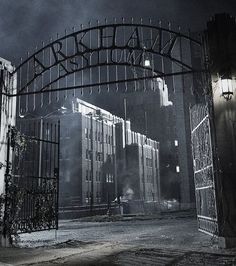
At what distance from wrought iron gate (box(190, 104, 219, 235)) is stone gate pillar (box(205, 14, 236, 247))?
166 centimetres

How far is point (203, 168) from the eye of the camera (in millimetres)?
12453

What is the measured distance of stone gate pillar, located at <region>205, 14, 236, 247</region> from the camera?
912 cm

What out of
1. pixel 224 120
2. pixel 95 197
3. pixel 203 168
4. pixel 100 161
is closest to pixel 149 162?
pixel 100 161

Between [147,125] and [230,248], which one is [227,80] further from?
[147,125]

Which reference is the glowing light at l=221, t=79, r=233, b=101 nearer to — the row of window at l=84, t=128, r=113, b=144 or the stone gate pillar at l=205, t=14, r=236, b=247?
the stone gate pillar at l=205, t=14, r=236, b=247

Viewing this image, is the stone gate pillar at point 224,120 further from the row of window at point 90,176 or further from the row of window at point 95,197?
the row of window at point 90,176

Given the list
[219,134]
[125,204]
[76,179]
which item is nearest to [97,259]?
[219,134]

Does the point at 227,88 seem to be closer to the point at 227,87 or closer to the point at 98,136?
the point at 227,87

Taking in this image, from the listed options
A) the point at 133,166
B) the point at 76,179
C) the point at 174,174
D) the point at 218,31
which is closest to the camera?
the point at 218,31

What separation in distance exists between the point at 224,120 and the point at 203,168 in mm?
3500

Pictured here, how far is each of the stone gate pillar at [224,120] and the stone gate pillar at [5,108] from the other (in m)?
6.87

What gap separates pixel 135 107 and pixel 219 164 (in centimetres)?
8307

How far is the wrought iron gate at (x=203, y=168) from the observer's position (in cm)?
1149

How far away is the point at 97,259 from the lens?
7.90 meters
